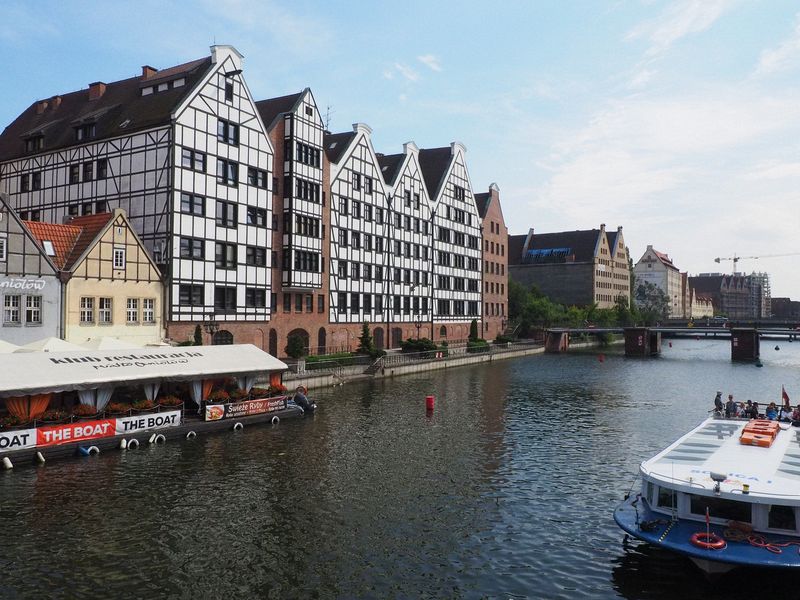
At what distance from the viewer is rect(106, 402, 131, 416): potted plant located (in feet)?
105

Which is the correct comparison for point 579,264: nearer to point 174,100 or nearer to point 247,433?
point 174,100

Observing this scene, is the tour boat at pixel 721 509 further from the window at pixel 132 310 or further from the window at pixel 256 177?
the window at pixel 256 177

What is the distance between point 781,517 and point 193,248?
43.6m

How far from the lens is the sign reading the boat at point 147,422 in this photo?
3165 cm

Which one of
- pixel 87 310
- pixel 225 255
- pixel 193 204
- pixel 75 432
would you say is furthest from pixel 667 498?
pixel 193 204

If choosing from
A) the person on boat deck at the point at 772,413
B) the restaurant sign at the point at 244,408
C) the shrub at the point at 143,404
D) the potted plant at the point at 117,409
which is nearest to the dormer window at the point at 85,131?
the restaurant sign at the point at 244,408

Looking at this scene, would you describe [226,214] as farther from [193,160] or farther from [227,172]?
[193,160]

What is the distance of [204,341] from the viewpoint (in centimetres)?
5044

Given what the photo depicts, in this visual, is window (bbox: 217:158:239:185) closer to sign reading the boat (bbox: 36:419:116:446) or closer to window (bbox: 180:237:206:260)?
window (bbox: 180:237:206:260)

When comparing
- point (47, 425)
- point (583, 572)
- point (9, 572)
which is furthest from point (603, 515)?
point (47, 425)

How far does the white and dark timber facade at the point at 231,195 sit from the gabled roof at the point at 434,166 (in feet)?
39.2

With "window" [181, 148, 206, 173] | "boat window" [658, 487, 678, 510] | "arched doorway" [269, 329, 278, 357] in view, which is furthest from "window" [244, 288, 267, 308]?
"boat window" [658, 487, 678, 510]

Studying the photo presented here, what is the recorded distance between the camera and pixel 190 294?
49.8 meters

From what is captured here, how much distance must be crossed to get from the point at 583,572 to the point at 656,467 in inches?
167
